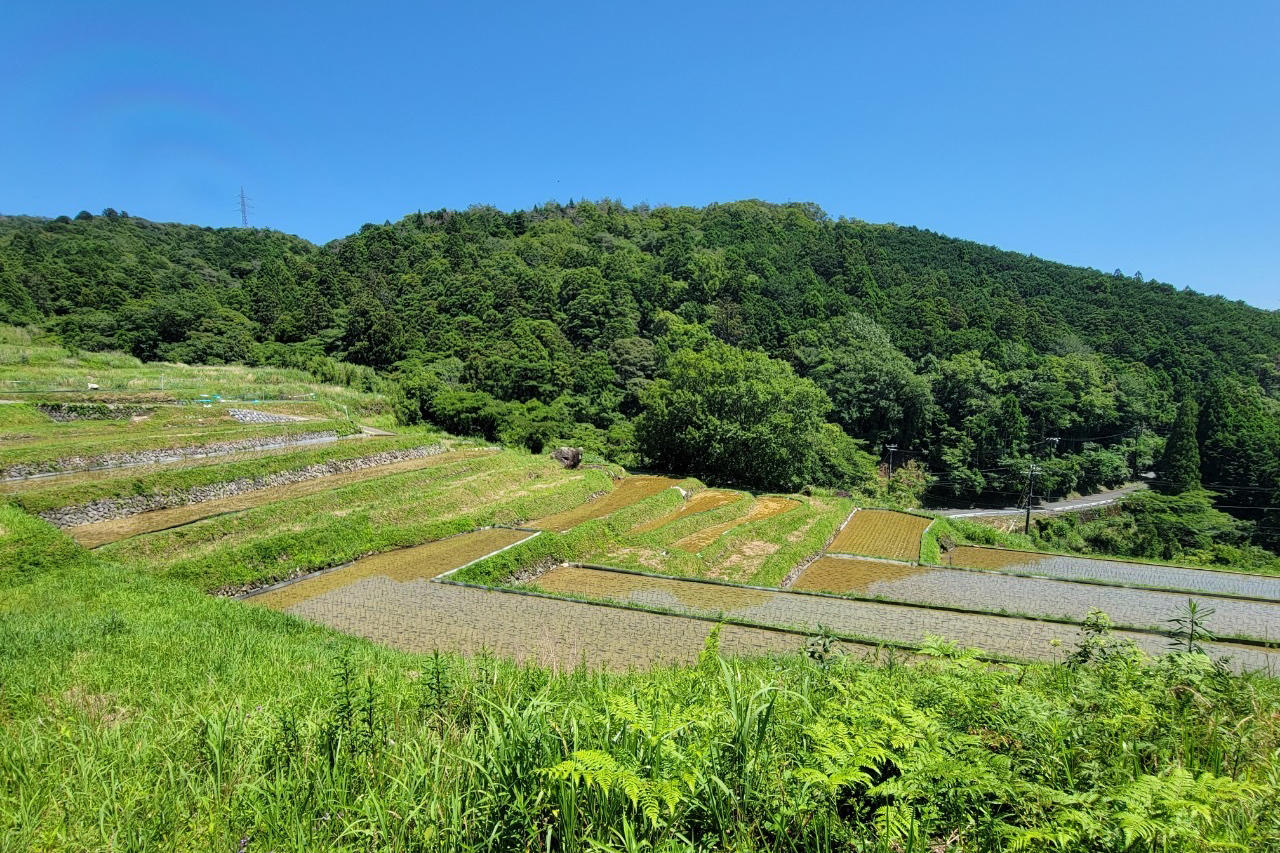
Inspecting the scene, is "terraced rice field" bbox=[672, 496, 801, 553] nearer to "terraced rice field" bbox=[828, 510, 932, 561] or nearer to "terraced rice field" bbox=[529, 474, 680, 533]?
"terraced rice field" bbox=[828, 510, 932, 561]

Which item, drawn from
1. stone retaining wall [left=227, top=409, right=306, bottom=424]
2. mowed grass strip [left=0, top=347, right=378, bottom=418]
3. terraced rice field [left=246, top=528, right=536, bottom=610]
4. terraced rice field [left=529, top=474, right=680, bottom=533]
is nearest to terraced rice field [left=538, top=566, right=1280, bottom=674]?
terraced rice field [left=246, top=528, right=536, bottom=610]

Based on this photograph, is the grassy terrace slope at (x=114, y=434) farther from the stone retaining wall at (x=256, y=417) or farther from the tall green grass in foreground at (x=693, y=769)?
the tall green grass in foreground at (x=693, y=769)

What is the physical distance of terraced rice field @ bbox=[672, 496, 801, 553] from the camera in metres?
19.1

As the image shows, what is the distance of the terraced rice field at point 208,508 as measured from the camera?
45.4 ft

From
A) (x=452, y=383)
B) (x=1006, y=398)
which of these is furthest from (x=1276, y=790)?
(x=1006, y=398)

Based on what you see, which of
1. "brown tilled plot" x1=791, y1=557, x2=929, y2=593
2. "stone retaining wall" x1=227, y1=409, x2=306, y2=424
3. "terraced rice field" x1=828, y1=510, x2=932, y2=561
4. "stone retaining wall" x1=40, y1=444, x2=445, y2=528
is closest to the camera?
"stone retaining wall" x1=40, y1=444, x2=445, y2=528

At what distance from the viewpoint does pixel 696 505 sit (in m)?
25.8

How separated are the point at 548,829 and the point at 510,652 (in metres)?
7.61

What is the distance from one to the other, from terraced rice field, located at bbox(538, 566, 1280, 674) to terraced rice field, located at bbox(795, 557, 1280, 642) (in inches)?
25.3

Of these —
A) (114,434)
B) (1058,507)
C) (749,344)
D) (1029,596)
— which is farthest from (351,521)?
(749,344)

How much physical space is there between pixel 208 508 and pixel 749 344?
50507 millimetres

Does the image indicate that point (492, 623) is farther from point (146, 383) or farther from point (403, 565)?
point (146, 383)

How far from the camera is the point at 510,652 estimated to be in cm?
945

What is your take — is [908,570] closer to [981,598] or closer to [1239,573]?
[981,598]
